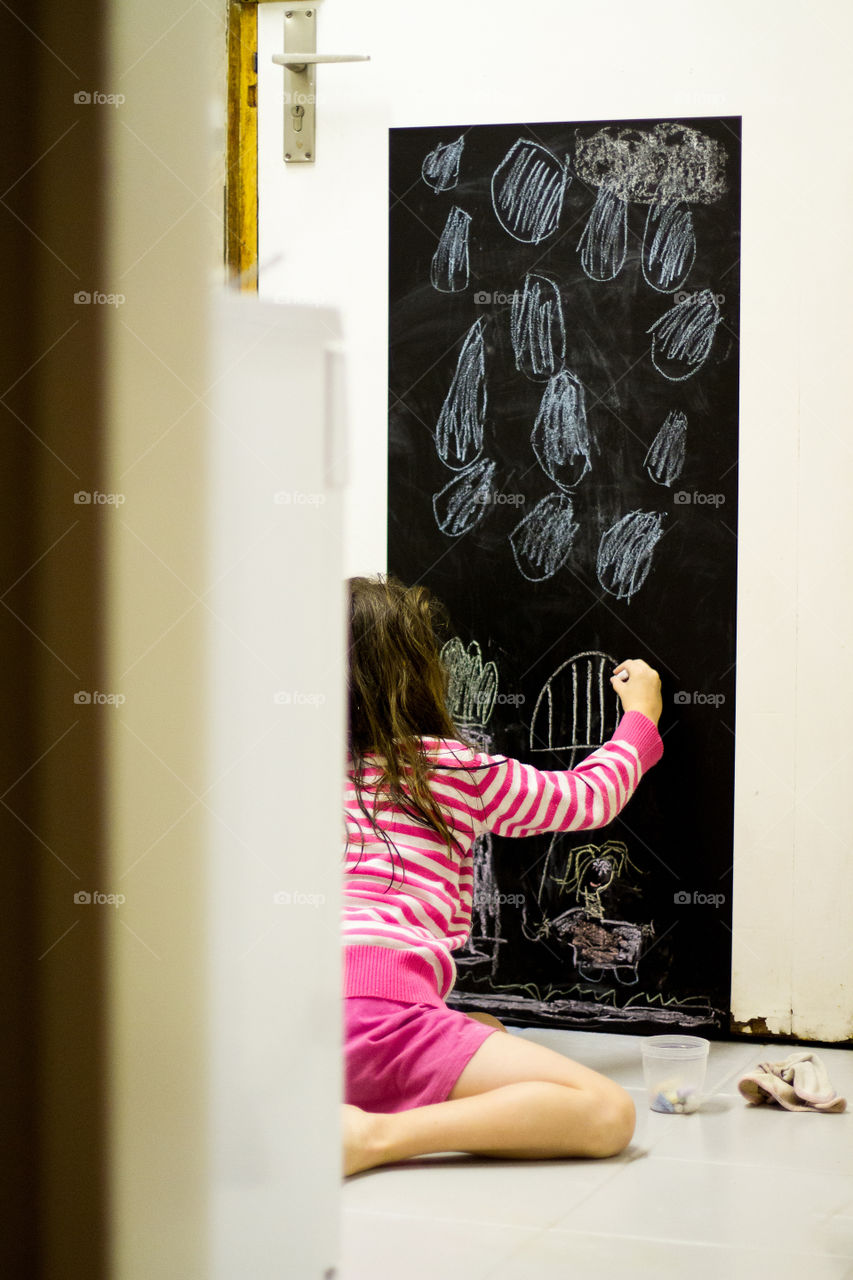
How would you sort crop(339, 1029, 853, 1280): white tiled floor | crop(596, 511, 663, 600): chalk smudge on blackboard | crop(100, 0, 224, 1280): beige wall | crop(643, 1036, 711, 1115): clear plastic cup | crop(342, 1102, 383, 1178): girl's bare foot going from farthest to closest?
1. crop(596, 511, 663, 600): chalk smudge on blackboard
2. crop(643, 1036, 711, 1115): clear plastic cup
3. crop(342, 1102, 383, 1178): girl's bare foot
4. crop(339, 1029, 853, 1280): white tiled floor
5. crop(100, 0, 224, 1280): beige wall

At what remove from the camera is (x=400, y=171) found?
2.15 meters

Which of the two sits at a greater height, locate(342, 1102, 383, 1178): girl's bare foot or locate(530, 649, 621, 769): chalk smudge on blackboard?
locate(530, 649, 621, 769): chalk smudge on blackboard

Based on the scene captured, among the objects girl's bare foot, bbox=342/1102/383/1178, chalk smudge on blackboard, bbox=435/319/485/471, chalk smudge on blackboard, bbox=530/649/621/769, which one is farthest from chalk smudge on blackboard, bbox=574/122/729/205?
girl's bare foot, bbox=342/1102/383/1178

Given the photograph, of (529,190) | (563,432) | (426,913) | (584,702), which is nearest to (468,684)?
(584,702)

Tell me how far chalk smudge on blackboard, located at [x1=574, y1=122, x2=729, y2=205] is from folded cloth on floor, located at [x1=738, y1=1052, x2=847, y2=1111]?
130cm

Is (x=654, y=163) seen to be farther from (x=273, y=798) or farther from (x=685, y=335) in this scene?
(x=273, y=798)

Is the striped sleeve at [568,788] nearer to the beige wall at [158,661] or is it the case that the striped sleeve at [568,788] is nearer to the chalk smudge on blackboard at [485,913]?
the chalk smudge on blackboard at [485,913]

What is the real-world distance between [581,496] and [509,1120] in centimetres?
101

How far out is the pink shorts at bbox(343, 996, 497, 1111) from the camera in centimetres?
154

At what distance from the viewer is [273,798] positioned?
0.60 m

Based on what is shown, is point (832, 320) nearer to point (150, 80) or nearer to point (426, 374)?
point (426, 374)

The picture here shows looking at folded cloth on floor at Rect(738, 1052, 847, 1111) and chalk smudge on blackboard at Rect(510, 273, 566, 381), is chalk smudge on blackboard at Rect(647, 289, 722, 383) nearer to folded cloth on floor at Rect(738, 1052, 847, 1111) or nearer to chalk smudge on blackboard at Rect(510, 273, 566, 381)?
chalk smudge on blackboard at Rect(510, 273, 566, 381)

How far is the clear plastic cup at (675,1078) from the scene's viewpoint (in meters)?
1.73

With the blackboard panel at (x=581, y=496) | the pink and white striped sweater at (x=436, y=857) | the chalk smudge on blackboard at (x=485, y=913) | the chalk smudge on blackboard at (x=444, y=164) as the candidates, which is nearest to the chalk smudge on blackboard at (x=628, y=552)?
the blackboard panel at (x=581, y=496)
